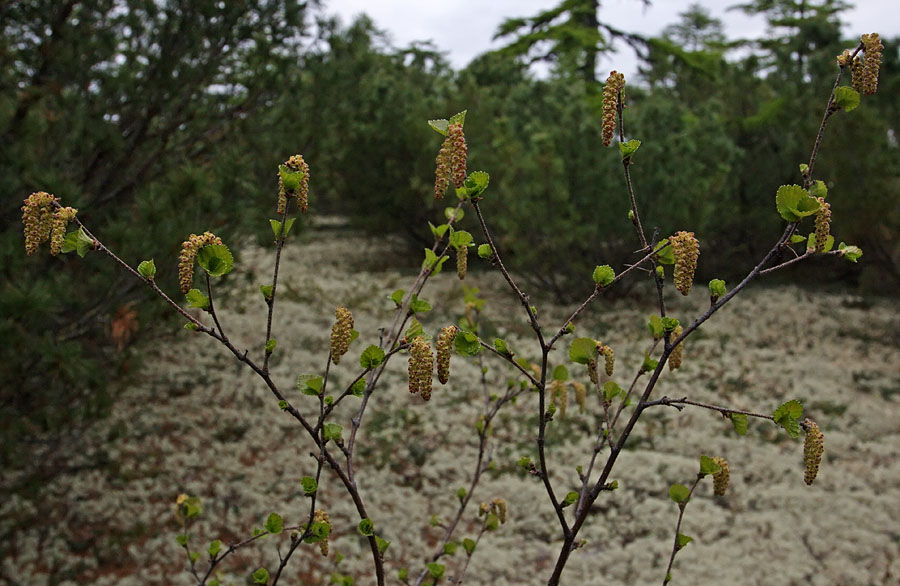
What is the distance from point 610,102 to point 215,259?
0.57 metres

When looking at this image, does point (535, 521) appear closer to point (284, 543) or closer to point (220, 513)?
point (284, 543)

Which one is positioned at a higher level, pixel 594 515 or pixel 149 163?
pixel 149 163

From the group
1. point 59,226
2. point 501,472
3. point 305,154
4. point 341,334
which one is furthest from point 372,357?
point 305,154

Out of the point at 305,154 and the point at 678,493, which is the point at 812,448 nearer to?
the point at 678,493

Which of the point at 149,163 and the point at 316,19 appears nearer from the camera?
the point at 149,163

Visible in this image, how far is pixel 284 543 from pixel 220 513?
0.38 m

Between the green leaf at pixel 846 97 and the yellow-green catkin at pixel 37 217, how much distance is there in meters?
1.08

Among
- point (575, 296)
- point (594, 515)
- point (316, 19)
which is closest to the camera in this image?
point (594, 515)

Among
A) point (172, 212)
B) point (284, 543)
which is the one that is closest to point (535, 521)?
point (284, 543)

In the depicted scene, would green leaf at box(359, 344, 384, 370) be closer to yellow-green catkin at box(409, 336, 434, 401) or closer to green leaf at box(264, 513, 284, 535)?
yellow-green catkin at box(409, 336, 434, 401)

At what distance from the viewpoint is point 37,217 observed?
0.93 m

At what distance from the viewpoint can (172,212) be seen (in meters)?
2.70

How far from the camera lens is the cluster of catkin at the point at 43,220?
876mm

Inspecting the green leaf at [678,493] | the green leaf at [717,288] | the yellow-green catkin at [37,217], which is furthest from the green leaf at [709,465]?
the yellow-green catkin at [37,217]
